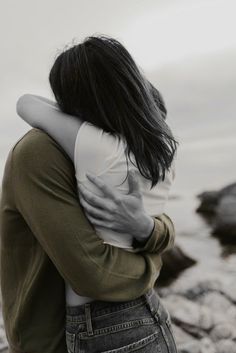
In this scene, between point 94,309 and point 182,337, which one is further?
point 182,337

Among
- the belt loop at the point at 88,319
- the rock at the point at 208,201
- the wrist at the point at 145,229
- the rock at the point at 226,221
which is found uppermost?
the wrist at the point at 145,229

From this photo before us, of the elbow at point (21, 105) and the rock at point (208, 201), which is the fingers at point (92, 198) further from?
the rock at point (208, 201)

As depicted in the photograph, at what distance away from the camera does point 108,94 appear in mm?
693

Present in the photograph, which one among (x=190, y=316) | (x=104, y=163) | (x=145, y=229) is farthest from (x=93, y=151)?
(x=190, y=316)

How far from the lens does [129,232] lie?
0.70m

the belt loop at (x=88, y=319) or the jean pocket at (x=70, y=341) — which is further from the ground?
the belt loop at (x=88, y=319)

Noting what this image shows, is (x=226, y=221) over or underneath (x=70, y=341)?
underneath

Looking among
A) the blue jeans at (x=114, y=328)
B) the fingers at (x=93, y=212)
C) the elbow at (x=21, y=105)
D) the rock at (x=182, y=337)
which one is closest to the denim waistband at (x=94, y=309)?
the blue jeans at (x=114, y=328)

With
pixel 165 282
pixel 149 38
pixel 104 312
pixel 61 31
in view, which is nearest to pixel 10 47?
pixel 61 31

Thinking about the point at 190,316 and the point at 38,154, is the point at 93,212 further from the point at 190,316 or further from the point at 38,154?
the point at 190,316

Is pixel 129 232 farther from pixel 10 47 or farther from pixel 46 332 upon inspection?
pixel 10 47

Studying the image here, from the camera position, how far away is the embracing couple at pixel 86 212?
65 centimetres

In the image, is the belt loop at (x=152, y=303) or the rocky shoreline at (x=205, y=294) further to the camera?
the rocky shoreline at (x=205, y=294)

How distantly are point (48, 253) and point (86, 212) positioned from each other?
0.07 meters
